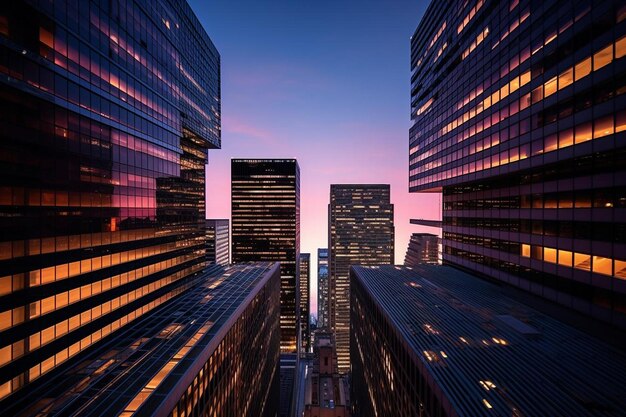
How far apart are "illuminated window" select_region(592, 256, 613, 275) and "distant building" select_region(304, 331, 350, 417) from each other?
3368 inches

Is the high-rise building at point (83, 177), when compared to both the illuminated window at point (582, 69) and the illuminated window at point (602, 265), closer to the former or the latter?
the illuminated window at point (602, 265)

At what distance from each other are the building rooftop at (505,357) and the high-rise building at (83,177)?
33.7 m

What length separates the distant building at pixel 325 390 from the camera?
85.1m

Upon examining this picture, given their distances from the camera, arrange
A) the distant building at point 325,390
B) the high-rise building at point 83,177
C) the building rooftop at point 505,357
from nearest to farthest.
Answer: the building rooftop at point 505,357, the high-rise building at point 83,177, the distant building at point 325,390

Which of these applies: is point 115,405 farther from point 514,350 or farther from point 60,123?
point 514,350

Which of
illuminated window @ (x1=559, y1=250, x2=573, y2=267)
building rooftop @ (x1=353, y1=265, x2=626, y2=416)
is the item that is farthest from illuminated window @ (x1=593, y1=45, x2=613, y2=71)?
building rooftop @ (x1=353, y1=265, x2=626, y2=416)

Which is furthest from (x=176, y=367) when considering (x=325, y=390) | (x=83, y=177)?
(x=325, y=390)

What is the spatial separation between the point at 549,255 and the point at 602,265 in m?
7.27

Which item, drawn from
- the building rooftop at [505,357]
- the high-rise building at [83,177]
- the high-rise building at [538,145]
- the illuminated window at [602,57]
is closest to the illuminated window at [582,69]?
the high-rise building at [538,145]

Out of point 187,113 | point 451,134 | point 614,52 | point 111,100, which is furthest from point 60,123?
point 451,134

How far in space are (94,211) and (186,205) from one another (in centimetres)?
2177

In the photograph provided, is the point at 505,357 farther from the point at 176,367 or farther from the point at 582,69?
the point at 176,367

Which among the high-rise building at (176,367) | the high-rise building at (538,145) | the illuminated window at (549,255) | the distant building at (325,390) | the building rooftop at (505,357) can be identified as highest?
the high-rise building at (538,145)

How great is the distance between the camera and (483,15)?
44.2 metres
